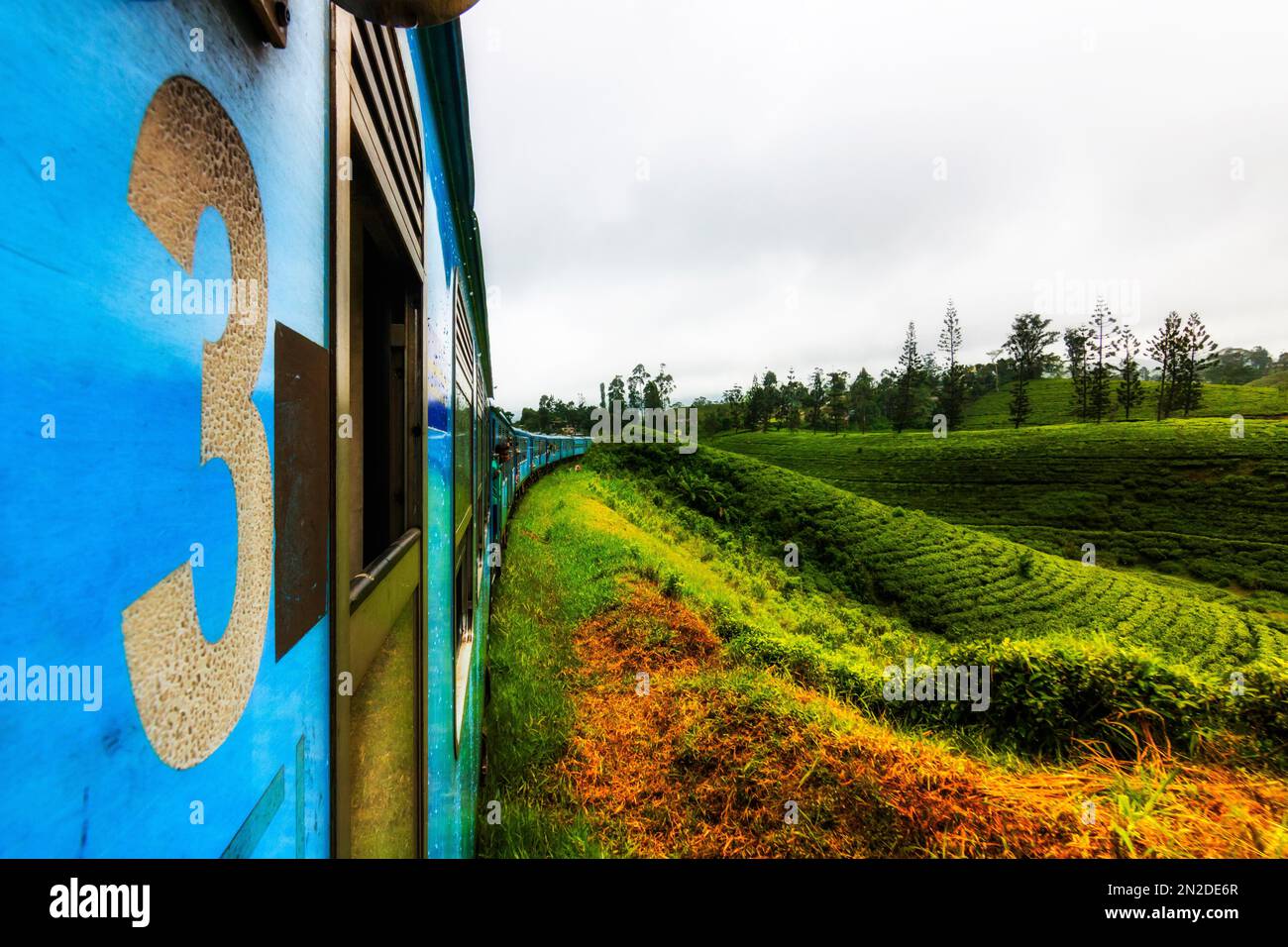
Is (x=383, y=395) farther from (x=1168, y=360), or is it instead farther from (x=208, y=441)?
(x=1168, y=360)

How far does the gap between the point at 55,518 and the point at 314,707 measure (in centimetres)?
62

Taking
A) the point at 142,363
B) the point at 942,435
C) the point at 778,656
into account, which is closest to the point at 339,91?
the point at 142,363

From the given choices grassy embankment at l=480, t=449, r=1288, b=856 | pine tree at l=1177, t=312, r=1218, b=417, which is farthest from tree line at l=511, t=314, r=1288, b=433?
grassy embankment at l=480, t=449, r=1288, b=856

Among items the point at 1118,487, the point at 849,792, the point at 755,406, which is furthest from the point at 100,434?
the point at 755,406

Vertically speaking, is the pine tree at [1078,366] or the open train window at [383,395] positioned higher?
the pine tree at [1078,366]

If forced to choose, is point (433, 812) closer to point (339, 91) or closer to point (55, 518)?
point (55, 518)

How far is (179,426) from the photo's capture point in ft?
1.59

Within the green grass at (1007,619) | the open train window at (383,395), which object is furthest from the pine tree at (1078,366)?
the open train window at (383,395)

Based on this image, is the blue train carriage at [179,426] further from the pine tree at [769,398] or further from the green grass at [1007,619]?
the pine tree at [769,398]

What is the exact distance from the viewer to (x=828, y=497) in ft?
72.0

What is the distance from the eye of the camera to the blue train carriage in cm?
34

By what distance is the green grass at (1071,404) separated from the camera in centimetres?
5028

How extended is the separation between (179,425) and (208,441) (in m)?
0.05

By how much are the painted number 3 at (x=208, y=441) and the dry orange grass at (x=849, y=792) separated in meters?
4.88
